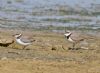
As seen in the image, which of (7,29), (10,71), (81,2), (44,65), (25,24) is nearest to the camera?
(10,71)

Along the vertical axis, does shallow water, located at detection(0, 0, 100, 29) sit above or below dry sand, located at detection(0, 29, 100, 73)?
below

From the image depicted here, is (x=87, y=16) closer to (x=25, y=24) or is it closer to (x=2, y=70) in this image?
(x=25, y=24)

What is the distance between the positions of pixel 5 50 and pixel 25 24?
A: 8.80 meters

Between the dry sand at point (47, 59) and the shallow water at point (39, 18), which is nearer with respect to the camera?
the dry sand at point (47, 59)

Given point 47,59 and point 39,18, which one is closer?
point 47,59

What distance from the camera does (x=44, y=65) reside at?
11289mm

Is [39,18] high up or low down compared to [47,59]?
down

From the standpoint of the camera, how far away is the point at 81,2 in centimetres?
3400

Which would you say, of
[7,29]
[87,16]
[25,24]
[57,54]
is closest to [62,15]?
[87,16]

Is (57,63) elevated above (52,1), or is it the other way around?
(57,63)

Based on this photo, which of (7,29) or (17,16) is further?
(17,16)

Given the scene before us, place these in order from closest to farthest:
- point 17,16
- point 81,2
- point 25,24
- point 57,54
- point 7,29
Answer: point 57,54 → point 7,29 → point 25,24 → point 17,16 → point 81,2

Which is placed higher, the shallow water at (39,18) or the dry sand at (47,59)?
the dry sand at (47,59)

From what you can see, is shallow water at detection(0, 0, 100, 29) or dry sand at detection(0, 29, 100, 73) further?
shallow water at detection(0, 0, 100, 29)
